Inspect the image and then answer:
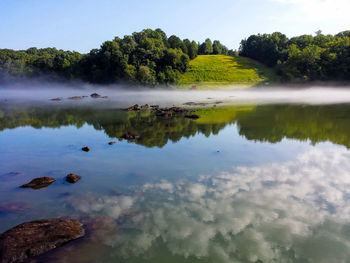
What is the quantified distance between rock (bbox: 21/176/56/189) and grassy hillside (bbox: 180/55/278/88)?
278 feet

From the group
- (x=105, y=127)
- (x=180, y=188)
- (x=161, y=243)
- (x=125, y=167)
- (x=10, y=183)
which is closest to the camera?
(x=161, y=243)

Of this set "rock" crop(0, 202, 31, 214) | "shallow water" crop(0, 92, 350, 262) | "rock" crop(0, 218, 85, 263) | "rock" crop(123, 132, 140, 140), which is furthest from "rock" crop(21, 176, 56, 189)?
"rock" crop(123, 132, 140, 140)

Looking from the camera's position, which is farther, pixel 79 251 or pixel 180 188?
pixel 180 188

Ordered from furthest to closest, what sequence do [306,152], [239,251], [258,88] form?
[258,88]
[306,152]
[239,251]

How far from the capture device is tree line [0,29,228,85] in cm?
9744

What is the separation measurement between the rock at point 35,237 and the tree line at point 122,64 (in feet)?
282

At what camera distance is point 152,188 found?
1370 cm

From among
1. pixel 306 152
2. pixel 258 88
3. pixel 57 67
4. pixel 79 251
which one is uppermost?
pixel 57 67

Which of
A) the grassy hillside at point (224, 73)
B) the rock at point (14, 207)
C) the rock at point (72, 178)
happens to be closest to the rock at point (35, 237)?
the rock at point (14, 207)

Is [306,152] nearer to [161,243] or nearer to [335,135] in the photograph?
[335,135]

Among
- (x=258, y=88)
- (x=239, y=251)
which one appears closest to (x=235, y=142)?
(x=239, y=251)

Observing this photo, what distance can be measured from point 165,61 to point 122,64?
54.6 ft

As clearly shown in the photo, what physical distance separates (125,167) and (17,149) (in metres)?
11.5

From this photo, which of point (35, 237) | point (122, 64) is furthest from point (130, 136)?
point (122, 64)
